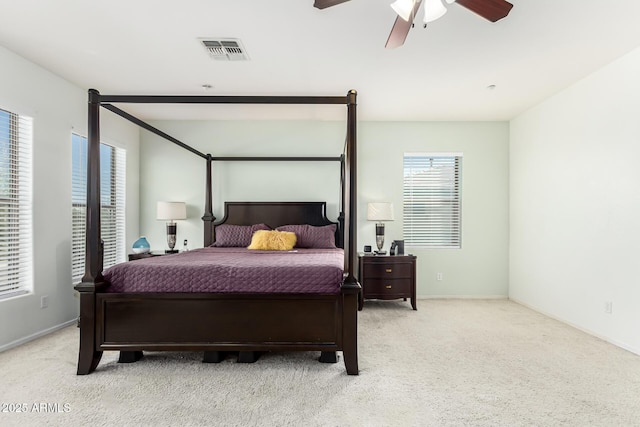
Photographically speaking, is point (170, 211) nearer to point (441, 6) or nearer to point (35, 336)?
point (35, 336)

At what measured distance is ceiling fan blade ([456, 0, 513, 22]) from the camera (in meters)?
1.86

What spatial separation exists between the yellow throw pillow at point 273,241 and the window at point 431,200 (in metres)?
1.85

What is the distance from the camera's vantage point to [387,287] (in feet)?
14.6

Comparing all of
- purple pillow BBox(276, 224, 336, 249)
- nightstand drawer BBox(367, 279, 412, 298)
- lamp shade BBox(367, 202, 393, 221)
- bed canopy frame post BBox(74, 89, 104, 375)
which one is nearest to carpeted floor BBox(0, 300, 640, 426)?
bed canopy frame post BBox(74, 89, 104, 375)

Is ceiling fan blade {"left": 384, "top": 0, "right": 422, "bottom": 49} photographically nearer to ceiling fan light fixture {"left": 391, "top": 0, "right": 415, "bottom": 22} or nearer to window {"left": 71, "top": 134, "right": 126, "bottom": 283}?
ceiling fan light fixture {"left": 391, "top": 0, "right": 415, "bottom": 22}

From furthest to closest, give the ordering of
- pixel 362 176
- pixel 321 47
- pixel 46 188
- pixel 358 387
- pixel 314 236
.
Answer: pixel 362 176, pixel 314 236, pixel 46 188, pixel 321 47, pixel 358 387

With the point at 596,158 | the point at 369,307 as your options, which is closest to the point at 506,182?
the point at 596,158

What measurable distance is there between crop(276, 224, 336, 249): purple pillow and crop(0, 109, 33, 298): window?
257 centimetres

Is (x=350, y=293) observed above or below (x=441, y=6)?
below

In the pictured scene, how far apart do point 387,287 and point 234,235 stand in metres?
2.06

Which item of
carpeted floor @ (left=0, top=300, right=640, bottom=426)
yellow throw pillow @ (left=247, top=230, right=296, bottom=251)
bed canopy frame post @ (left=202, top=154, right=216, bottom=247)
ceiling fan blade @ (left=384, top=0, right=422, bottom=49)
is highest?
ceiling fan blade @ (left=384, top=0, right=422, bottom=49)

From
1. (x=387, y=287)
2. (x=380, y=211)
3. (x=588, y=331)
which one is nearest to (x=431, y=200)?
(x=380, y=211)

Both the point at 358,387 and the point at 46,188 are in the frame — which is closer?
the point at 358,387

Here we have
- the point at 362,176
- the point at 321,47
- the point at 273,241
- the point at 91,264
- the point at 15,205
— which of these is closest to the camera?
the point at 91,264
